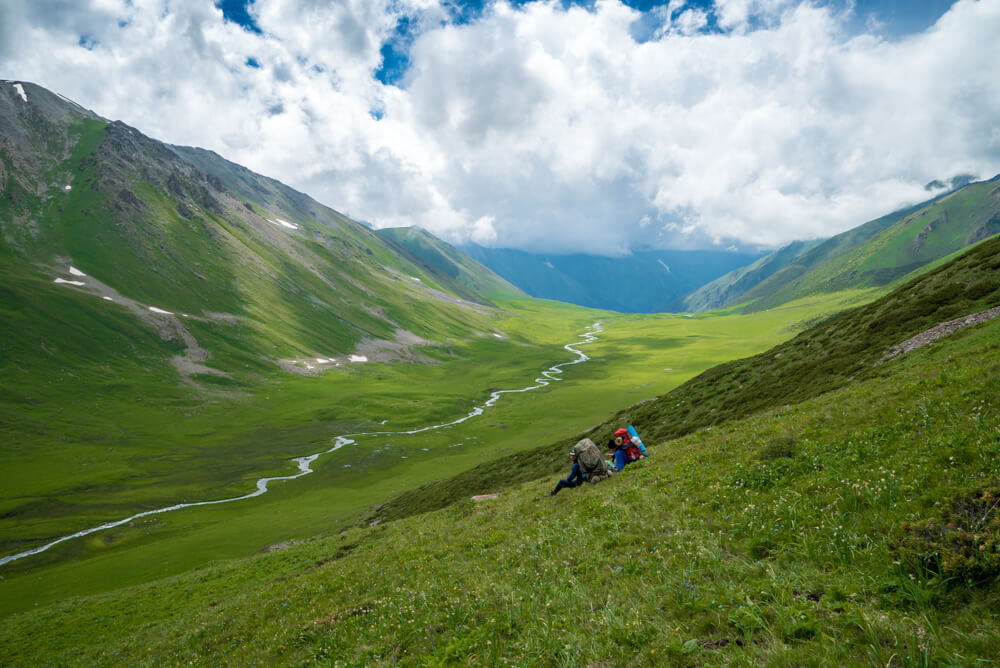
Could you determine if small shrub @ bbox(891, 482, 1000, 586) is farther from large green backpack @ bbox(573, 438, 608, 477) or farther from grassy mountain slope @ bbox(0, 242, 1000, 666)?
large green backpack @ bbox(573, 438, 608, 477)

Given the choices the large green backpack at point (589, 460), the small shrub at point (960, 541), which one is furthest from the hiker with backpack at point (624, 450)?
the small shrub at point (960, 541)

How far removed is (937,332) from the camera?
28.3 meters

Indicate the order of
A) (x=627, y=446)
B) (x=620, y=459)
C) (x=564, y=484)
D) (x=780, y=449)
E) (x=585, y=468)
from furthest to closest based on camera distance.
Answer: (x=627, y=446)
(x=620, y=459)
(x=564, y=484)
(x=585, y=468)
(x=780, y=449)

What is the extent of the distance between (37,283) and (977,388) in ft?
894

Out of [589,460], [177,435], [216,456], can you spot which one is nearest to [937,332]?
[589,460]

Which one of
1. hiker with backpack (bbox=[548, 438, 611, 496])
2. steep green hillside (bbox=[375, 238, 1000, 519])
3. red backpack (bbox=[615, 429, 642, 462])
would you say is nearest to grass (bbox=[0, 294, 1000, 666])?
hiker with backpack (bbox=[548, 438, 611, 496])

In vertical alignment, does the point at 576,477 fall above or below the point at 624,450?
below

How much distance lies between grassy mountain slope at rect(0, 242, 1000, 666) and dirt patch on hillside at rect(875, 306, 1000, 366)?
3586 millimetres

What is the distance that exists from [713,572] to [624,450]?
15.9m

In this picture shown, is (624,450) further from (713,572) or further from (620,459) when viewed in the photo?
(713,572)

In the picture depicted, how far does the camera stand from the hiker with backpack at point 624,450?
24453 millimetres

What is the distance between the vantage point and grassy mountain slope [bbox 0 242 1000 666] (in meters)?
6.47

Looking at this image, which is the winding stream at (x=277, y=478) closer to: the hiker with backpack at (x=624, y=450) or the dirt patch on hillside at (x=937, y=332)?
the hiker with backpack at (x=624, y=450)

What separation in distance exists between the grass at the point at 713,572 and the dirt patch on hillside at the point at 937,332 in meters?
4.73
